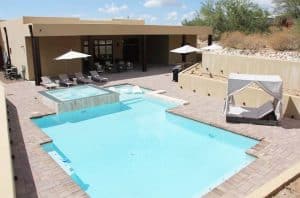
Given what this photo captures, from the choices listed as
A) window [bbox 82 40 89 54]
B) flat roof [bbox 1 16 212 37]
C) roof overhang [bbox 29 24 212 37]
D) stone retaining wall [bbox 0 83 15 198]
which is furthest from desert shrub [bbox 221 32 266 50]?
stone retaining wall [bbox 0 83 15 198]

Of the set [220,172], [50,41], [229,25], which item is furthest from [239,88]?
[229,25]

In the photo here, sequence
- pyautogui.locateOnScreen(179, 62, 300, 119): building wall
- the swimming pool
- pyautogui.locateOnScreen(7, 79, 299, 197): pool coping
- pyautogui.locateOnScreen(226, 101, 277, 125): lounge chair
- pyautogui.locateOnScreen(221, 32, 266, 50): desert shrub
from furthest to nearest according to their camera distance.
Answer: pyautogui.locateOnScreen(221, 32, 266, 50): desert shrub
the swimming pool
pyautogui.locateOnScreen(179, 62, 300, 119): building wall
pyautogui.locateOnScreen(226, 101, 277, 125): lounge chair
pyautogui.locateOnScreen(7, 79, 299, 197): pool coping

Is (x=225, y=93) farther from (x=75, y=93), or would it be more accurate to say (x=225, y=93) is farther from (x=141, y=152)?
(x=75, y=93)

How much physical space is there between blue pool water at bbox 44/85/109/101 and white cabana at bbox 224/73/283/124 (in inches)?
255

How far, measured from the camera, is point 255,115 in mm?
10766

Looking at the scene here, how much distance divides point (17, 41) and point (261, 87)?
16.6 meters

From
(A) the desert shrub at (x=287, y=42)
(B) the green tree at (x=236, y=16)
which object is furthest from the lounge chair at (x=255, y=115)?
(B) the green tree at (x=236, y=16)

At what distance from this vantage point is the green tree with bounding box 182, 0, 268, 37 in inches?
1593

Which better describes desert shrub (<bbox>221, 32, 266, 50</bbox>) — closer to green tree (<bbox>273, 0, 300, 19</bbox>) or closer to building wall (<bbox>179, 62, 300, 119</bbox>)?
building wall (<bbox>179, 62, 300, 119</bbox>)

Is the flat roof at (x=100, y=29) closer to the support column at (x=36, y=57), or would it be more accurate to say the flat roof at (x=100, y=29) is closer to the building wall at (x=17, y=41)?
the support column at (x=36, y=57)

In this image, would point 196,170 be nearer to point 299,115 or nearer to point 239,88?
point 239,88

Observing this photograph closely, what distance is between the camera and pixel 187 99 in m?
14.3

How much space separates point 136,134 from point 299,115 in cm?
659

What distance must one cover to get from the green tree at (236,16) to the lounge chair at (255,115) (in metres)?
32.2
